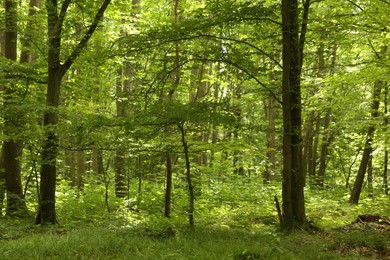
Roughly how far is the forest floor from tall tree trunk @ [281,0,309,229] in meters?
0.68

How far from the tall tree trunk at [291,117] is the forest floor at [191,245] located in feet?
2.24

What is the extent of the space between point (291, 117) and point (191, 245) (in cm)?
405

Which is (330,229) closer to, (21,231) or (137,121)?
(137,121)

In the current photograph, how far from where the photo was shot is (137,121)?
7004mm

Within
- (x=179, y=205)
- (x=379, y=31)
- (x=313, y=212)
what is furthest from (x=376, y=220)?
(x=179, y=205)

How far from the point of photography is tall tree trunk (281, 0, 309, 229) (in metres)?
7.78

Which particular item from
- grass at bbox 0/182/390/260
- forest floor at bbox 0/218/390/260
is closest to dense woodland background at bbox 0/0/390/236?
grass at bbox 0/182/390/260

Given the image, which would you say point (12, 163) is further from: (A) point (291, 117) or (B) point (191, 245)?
(A) point (291, 117)

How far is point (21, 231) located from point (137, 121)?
384 centimetres

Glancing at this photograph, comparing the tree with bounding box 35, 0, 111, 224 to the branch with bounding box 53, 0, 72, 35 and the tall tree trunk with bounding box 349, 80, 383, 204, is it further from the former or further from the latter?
the tall tree trunk with bounding box 349, 80, 383, 204

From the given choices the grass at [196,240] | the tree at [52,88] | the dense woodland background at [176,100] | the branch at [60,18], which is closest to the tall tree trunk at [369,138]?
the dense woodland background at [176,100]

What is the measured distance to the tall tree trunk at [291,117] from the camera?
7777mm

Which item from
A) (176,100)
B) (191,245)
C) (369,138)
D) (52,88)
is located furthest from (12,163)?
(369,138)

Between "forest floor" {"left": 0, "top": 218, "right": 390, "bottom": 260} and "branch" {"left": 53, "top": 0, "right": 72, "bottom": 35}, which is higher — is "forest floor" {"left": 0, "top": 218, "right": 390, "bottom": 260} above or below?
below
